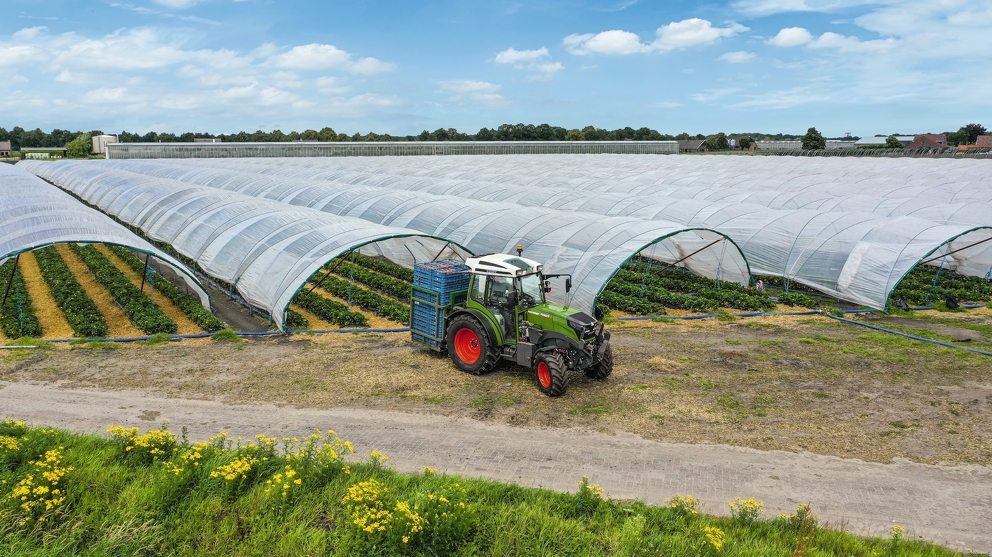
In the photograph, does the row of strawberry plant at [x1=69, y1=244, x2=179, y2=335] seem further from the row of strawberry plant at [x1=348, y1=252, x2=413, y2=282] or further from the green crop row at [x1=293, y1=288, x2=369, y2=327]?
the row of strawberry plant at [x1=348, y1=252, x2=413, y2=282]

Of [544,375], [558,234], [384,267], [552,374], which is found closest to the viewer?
[552,374]

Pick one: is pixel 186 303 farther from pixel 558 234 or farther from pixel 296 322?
pixel 558 234

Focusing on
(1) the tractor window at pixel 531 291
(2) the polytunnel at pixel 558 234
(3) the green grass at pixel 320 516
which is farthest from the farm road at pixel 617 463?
(2) the polytunnel at pixel 558 234

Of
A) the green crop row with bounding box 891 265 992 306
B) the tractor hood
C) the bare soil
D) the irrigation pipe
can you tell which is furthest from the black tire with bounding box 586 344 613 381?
the green crop row with bounding box 891 265 992 306

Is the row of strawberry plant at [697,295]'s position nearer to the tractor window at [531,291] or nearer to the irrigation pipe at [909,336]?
the irrigation pipe at [909,336]

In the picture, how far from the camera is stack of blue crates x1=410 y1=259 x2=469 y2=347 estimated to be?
532 inches

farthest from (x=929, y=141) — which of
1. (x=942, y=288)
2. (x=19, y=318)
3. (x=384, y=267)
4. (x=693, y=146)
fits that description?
(x=19, y=318)

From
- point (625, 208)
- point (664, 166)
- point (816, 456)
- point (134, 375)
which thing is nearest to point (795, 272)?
point (625, 208)

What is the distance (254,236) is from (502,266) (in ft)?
35.9

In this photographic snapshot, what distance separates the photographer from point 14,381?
40.9ft

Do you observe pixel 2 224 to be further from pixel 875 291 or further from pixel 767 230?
pixel 875 291

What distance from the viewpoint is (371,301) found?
61.4 feet

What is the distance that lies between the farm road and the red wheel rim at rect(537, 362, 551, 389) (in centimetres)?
147

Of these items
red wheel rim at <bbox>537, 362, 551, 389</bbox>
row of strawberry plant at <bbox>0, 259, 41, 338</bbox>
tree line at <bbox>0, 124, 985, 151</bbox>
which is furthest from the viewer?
tree line at <bbox>0, 124, 985, 151</bbox>
